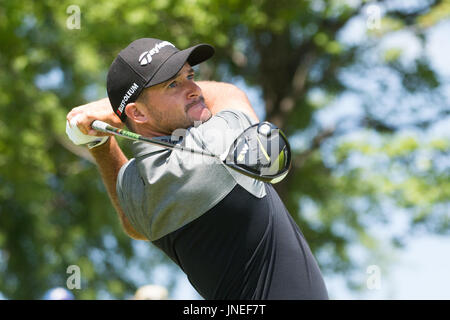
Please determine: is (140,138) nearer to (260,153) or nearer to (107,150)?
(260,153)

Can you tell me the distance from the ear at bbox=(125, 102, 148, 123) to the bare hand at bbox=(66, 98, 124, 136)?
0.70ft

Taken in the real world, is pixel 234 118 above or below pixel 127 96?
below

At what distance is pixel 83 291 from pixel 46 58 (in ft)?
17.4

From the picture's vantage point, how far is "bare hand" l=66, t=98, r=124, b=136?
3.20 meters

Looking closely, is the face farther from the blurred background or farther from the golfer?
the blurred background

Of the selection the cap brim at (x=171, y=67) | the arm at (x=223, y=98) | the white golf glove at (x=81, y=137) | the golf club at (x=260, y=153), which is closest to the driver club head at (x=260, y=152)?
the golf club at (x=260, y=153)

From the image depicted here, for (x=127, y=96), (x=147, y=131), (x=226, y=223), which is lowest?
(x=226, y=223)

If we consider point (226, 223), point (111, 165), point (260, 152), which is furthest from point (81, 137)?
point (260, 152)

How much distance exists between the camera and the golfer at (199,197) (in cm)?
274

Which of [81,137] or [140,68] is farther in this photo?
[81,137]

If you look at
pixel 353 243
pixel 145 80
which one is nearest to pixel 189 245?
pixel 145 80

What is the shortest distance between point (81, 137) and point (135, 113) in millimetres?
398

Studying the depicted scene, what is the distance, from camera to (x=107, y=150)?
3.43 m

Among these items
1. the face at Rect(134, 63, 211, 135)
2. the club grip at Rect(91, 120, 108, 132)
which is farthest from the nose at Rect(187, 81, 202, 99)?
the club grip at Rect(91, 120, 108, 132)
